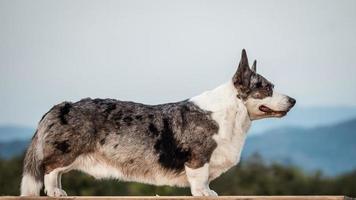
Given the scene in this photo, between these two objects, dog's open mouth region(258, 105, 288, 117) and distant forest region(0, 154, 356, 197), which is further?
distant forest region(0, 154, 356, 197)

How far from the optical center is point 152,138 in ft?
24.5

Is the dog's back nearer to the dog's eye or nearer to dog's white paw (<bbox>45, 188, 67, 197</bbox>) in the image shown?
dog's white paw (<bbox>45, 188, 67, 197</bbox>)

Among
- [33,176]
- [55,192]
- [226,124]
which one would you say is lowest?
[55,192]

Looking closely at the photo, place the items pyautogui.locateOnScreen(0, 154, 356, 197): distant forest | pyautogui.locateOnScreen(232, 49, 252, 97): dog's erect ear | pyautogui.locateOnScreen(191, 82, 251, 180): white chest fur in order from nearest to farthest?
1. pyautogui.locateOnScreen(191, 82, 251, 180): white chest fur
2. pyautogui.locateOnScreen(232, 49, 252, 97): dog's erect ear
3. pyautogui.locateOnScreen(0, 154, 356, 197): distant forest

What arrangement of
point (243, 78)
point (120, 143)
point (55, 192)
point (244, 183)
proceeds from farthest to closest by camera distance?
1. point (244, 183)
2. point (243, 78)
3. point (120, 143)
4. point (55, 192)

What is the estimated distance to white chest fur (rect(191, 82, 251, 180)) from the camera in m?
7.42

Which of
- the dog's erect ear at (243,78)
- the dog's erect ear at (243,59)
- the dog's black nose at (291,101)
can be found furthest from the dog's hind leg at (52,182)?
the dog's black nose at (291,101)

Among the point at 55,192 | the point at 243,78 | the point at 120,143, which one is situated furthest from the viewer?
the point at 243,78

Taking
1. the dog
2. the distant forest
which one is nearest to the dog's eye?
the dog

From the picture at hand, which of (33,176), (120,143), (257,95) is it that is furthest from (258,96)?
(33,176)

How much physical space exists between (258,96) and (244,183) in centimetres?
1048

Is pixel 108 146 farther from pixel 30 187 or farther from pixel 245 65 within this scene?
pixel 245 65

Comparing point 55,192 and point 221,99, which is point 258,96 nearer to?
point 221,99

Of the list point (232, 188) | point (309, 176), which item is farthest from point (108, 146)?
point (309, 176)
